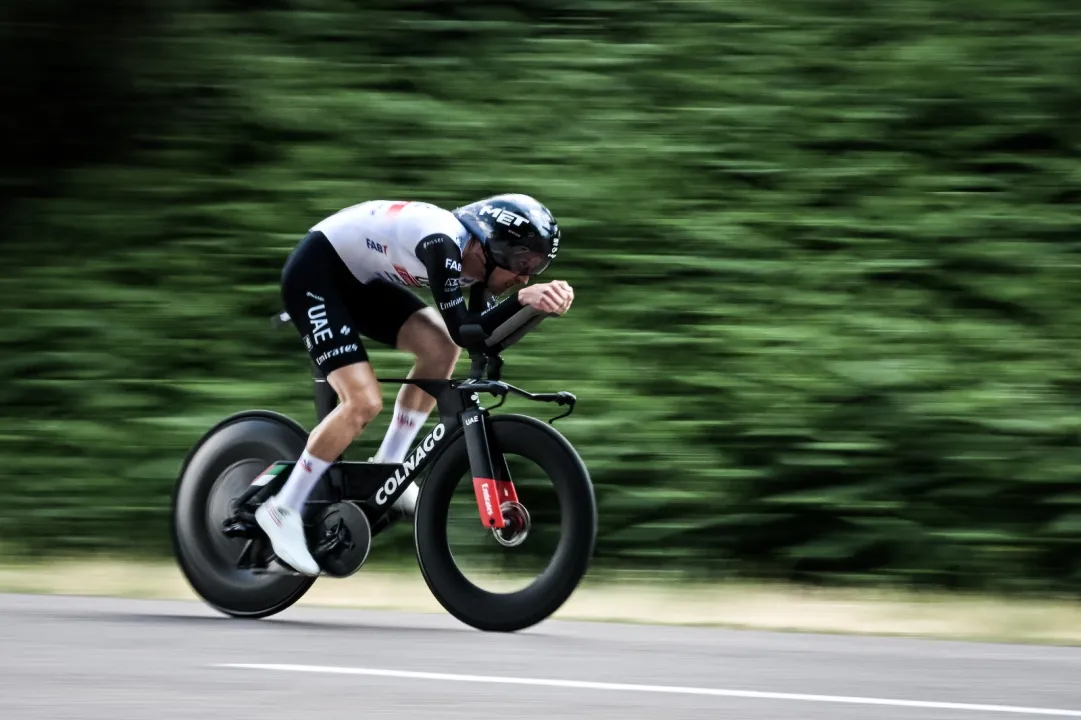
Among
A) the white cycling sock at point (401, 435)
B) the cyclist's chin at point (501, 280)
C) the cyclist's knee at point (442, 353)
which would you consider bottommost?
the white cycling sock at point (401, 435)

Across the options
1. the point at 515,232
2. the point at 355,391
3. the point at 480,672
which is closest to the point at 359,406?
the point at 355,391

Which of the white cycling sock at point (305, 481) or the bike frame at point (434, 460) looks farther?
the white cycling sock at point (305, 481)

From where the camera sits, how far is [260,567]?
7004 millimetres

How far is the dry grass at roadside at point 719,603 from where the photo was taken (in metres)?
7.36

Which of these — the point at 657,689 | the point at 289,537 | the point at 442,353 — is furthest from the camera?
the point at 442,353

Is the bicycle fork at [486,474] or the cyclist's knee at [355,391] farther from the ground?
the cyclist's knee at [355,391]

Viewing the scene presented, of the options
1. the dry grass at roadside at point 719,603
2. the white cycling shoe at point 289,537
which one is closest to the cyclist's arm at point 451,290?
the white cycling shoe at point 289,537

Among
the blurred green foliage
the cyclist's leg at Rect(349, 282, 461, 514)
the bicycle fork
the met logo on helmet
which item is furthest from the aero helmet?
the blurred green foliage

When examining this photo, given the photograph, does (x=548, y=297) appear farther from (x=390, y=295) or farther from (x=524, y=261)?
(x=390, y=295)

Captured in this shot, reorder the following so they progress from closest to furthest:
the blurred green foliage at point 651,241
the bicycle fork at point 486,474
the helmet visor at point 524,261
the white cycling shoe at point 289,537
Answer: the bicycle fork at point 486,474, the helmet visor at point 524,261, the white cycling shoe at point 289,537, the blurred green foliage at point 651,241

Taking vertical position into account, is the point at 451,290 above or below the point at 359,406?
above

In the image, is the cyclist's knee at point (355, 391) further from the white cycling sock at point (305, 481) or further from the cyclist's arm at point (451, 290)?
the cyclist's arm at point (451, 290)

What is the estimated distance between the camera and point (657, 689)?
5398mm

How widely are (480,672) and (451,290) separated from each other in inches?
59.4
